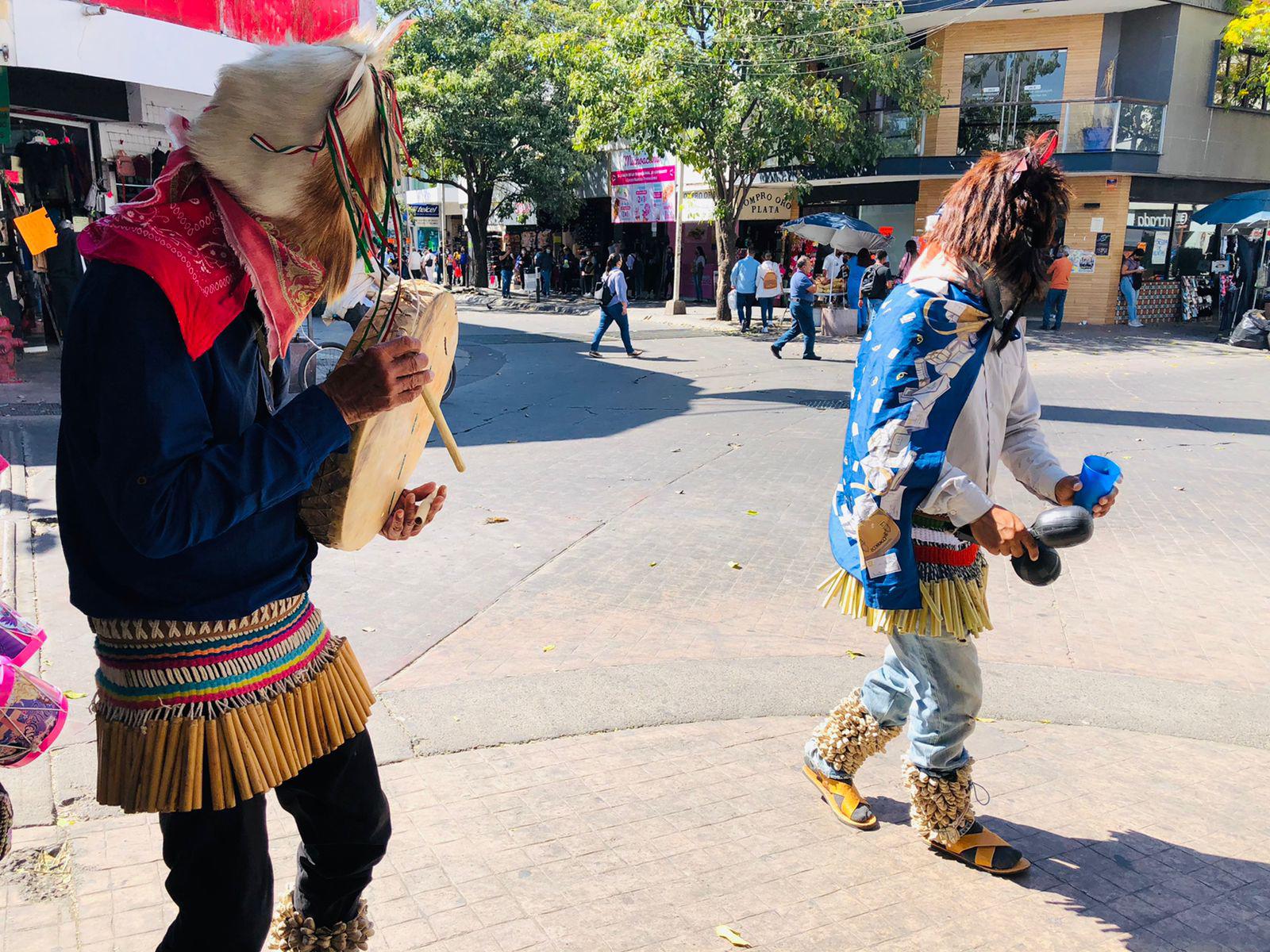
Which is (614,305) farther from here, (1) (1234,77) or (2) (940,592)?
(1) (1234,77)

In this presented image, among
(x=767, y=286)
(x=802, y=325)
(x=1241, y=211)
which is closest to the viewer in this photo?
(x=802, y=325)

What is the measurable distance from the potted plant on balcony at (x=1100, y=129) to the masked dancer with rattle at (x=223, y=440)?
2403cm

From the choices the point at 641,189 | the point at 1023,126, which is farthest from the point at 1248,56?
the point at 641,189

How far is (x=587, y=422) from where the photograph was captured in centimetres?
1066

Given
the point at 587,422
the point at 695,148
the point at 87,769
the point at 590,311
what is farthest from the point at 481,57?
the point at 87,769

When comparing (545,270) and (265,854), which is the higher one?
(545,270)

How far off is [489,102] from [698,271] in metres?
7.85

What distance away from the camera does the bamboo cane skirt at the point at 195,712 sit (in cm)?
174

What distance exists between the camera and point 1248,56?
920 inches

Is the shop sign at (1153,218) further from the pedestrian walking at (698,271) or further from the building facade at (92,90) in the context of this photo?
the building facade at (92,90)

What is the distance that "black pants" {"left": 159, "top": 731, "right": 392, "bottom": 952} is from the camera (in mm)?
1794

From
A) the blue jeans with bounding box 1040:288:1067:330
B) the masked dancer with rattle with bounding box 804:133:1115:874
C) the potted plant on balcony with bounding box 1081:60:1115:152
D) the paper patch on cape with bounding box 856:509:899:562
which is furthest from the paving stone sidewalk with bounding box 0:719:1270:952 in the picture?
the potted plant on balcony with bounding box 1081:60:1115:152

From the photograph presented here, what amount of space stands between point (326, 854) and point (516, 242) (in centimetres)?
3883

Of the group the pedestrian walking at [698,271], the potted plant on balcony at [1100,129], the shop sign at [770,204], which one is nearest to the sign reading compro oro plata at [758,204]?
the shop sign at [770,204]
